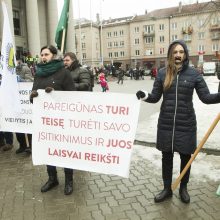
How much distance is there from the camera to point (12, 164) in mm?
6559

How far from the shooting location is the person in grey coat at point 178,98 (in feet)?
13.8

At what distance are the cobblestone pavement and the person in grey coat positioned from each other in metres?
0.74

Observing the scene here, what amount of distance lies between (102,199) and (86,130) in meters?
0.96

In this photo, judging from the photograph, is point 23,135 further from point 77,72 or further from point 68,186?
point 68,186

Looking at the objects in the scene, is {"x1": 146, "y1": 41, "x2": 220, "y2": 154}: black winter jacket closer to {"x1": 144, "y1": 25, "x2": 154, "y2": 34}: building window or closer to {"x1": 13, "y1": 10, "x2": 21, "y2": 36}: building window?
{"x1": 13, "y1": 10, "x2": 21, "y2": 36}: building window

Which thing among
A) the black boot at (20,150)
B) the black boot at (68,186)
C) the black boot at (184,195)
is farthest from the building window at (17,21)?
the black boot at (184,195)

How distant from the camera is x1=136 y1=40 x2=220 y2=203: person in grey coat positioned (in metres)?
4.20

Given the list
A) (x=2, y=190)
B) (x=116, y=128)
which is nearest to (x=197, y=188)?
(x=116, y=128)

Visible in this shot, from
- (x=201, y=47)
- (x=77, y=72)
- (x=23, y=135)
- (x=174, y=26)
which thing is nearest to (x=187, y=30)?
(x=174, y=26)

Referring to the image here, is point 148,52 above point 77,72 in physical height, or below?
above

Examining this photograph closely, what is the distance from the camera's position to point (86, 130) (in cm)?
470

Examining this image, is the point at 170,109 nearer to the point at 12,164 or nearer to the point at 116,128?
the point at 116,128

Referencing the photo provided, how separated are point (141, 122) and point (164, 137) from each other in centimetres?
610

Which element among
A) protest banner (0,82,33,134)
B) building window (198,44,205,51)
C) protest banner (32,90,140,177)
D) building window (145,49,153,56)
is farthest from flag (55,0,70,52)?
building window (145,49,153,56)
